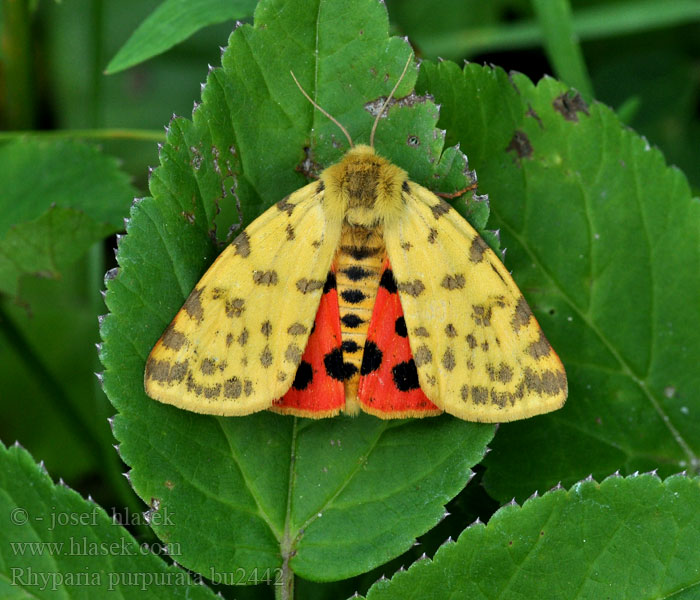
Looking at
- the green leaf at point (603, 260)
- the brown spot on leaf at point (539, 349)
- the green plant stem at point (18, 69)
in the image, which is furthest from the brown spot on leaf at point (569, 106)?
the green plant stem at point (18, 69)

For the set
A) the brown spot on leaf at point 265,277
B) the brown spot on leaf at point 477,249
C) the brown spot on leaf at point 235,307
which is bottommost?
the brown spot on leaf at point 235,307

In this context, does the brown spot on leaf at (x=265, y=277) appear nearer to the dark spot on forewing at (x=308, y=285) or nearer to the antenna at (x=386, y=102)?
the dark spot on forewing at (x=308, y=285)

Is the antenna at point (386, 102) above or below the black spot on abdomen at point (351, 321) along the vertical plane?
above

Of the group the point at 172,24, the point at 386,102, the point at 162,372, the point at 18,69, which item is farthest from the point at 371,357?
the point at 18,69

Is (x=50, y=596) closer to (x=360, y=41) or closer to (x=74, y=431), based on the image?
(x=74, y=431)

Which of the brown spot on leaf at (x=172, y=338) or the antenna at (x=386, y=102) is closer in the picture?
the brown spot on leaf at (x=172, y=338)

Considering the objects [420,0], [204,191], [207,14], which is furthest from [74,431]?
[420,0]

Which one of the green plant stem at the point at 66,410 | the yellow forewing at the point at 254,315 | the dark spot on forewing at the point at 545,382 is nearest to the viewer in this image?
the yellow forewing at the point at 254,315

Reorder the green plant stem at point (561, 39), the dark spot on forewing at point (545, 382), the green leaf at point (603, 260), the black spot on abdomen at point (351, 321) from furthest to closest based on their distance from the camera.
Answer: the green plant stem at point (561, 39), the green leaf at point (603, 260), the black spot on abdomen at point (351, 321), the dark spot on forewing at point (545, 382)
